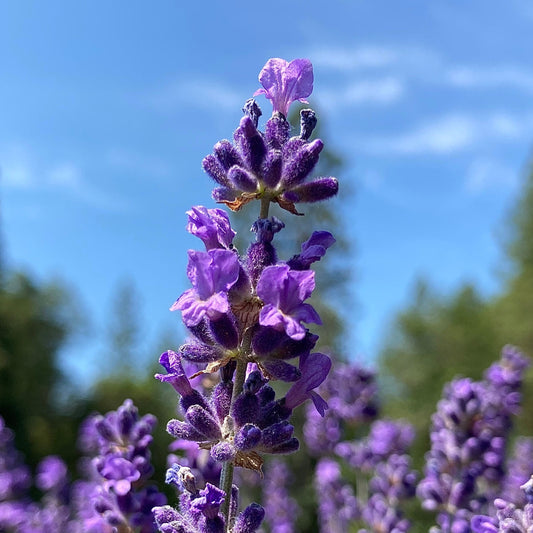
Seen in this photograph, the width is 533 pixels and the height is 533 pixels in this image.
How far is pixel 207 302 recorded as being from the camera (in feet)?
5.47

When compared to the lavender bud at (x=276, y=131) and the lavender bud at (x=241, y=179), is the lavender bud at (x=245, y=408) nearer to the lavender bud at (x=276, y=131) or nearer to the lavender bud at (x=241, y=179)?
the lavender bud at (x=241, y=179)

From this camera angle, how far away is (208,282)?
167 cm

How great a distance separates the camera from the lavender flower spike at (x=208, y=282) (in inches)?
64.9

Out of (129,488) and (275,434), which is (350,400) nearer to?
(129,488)

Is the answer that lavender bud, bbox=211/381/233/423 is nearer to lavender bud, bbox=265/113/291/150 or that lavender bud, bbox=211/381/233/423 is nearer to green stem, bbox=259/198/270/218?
green stem, bbox=259/198/270/218

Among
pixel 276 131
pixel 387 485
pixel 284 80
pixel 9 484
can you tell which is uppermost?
pixel 284 80

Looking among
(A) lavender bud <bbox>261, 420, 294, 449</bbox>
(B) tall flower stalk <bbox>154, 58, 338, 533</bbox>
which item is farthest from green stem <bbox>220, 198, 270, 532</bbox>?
(A) lavender bud <bbox>261, 420, 294, 449</bbox>

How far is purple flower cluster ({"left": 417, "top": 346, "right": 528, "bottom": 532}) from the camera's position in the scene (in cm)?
346

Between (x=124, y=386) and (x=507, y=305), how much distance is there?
15.1 meters

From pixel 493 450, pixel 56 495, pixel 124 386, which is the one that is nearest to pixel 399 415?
pixel 124 386

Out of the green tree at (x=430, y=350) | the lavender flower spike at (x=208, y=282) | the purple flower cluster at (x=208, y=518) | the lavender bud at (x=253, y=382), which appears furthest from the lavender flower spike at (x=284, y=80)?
the green tree at (x=430, y=350)

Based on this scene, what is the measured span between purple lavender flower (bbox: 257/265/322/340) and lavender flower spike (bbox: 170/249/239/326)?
0.08 m

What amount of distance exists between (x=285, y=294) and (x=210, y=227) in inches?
12.0

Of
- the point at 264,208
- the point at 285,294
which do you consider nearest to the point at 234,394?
the point at 285,294
